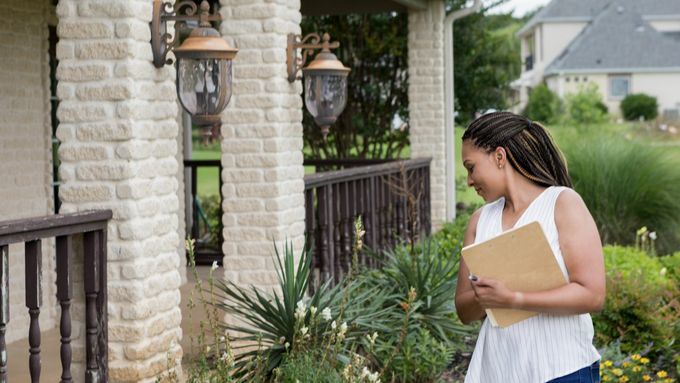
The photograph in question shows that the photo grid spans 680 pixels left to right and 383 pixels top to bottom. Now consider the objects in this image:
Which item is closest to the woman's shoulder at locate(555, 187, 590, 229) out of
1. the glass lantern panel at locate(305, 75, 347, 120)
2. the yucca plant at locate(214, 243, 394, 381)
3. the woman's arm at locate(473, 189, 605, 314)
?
the woman's arm at locate(473, 189, 605, 314)

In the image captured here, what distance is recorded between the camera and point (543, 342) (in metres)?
3.37

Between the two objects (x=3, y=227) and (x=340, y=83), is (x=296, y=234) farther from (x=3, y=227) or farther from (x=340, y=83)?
(x=3, y=227)

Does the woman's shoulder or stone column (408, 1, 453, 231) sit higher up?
stone column (408, 1, 453, 231)

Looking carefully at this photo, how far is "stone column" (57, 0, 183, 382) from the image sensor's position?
5.40 meters

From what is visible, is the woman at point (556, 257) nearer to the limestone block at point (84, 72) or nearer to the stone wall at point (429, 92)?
the limestone block at point (84, 72)

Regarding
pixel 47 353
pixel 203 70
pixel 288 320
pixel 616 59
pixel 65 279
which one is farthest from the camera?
pixel 616 59

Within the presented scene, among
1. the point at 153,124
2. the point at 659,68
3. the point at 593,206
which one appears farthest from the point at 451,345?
the point at 659,68

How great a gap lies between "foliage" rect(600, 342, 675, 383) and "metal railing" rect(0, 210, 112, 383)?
2.77 metres

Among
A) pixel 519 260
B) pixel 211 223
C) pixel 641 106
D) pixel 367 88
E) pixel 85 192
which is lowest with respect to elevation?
pixel 211 223

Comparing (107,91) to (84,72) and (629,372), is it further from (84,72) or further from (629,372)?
(629,372)

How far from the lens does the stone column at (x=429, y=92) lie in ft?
42.8

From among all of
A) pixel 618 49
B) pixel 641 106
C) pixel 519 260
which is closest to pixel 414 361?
pixel 519 260

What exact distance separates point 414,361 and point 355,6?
21.4ft

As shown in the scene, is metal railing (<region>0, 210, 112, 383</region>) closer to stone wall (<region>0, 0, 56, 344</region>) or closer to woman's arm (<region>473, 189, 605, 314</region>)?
woman's arm (<region>473, 189, 605, 314</region>)
